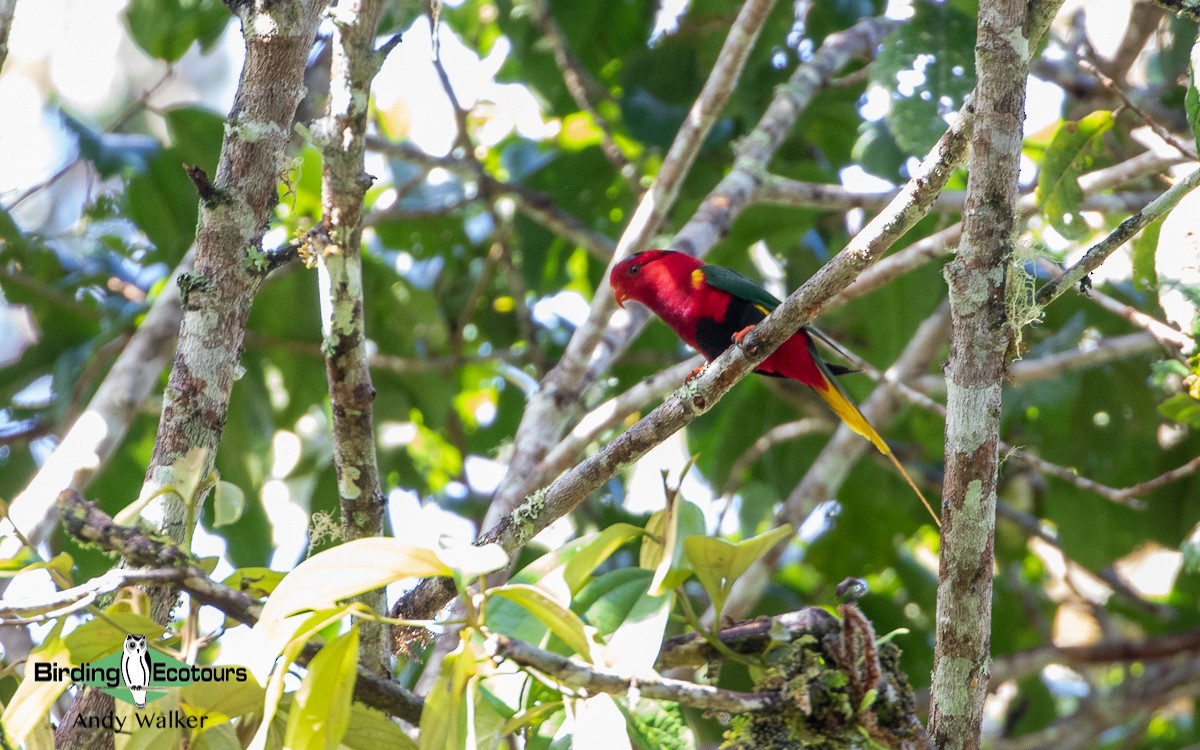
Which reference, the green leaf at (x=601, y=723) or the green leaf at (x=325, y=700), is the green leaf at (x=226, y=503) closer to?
the green leaf at (x=325, y=700)

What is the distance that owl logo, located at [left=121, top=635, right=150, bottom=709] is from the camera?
190cm

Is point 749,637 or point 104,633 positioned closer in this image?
point 104,633

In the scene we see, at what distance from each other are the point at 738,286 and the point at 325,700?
315 cm

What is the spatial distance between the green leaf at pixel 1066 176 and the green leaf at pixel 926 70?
104 cm

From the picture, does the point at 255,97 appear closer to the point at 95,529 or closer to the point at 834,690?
the point at 95,529

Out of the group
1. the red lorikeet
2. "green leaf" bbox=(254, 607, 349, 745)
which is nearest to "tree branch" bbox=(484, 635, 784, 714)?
"green leaf" bbox=(254, 607, 349, 745)

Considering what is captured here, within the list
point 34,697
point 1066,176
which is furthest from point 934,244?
point 34,697

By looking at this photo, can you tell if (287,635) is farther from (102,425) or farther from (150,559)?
(102,425)

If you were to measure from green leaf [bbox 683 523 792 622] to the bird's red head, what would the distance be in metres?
2.55

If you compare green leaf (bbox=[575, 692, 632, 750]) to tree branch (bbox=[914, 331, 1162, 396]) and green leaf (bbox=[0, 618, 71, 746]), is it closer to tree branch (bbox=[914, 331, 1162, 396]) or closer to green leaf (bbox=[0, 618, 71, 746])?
green leaf (bbox=[0, 618, 71, 746])

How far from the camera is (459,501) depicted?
19.2 feet

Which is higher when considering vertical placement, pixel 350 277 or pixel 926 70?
pixel 926 70

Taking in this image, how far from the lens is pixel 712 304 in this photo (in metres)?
4.60

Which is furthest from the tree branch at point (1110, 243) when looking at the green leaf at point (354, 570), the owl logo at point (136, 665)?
the owl logo at point (136, 665)
